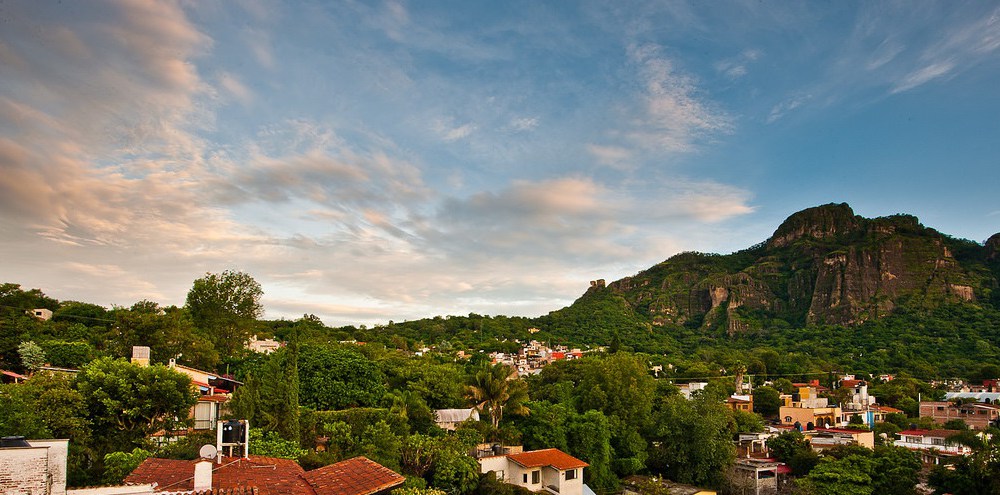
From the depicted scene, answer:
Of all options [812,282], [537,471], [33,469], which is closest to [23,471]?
[33,469]

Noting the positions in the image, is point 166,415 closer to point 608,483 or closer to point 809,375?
point 608,483

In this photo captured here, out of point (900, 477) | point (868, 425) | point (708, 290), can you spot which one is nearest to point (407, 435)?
point (900, 477)

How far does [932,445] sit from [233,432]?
41.6 m

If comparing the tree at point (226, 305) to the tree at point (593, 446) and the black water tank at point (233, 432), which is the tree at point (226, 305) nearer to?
the tree at point (593, 446)

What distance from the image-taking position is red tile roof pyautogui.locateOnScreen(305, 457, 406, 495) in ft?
44.8

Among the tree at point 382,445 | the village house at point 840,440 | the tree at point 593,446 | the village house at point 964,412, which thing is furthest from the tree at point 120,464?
the village house at point 964,412

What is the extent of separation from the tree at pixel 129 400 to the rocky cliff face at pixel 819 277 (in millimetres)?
130755

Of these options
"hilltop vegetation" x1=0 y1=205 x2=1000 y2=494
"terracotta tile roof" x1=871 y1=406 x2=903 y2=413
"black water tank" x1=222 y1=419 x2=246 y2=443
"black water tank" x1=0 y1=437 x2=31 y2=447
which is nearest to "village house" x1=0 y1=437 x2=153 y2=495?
"black water tank" x1=0 y1=437 x2=31 y2=447

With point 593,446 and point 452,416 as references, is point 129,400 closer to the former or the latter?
point 452,416

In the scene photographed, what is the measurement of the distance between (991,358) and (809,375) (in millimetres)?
31745

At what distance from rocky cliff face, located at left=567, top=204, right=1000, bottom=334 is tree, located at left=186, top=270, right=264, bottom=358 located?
4577 inches

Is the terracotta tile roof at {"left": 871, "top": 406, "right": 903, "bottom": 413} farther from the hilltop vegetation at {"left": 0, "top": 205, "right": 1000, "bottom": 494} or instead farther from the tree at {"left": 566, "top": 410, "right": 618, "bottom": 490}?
the tree at {"left": 566, "top": 410, "right": 618, "bottom": 490}

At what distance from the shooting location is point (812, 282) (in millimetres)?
149375

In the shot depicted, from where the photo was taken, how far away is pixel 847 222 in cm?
16238
